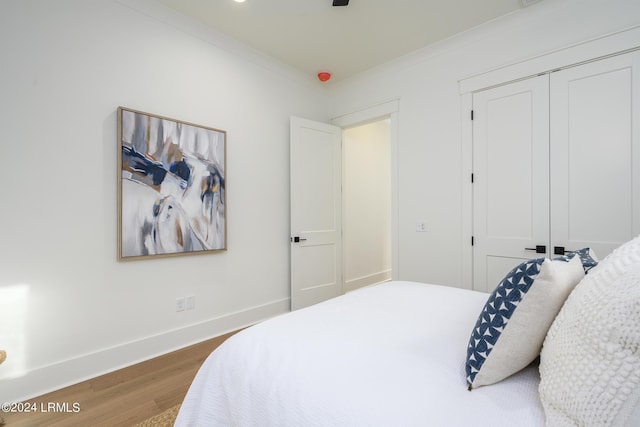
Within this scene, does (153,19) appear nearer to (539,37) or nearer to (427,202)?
(427,202)

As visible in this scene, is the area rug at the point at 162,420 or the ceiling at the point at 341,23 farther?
the ceiling at the point at 341,23

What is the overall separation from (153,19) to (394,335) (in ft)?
9.51

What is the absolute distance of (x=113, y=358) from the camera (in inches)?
87.2

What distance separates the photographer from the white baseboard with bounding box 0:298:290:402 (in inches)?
73.9

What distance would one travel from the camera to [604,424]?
552 mm

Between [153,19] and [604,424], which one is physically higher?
[153,19]

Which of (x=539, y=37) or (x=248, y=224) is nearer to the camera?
(x=539, y=37)

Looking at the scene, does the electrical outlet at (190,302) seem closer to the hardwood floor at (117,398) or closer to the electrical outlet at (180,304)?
the electrical outlet at (180,304)

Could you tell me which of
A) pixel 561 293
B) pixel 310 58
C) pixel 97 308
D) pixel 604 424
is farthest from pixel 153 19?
pixel 604 424

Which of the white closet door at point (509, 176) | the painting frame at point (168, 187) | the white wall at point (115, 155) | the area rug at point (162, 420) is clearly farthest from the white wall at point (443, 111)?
the area rug at point (162, 420)

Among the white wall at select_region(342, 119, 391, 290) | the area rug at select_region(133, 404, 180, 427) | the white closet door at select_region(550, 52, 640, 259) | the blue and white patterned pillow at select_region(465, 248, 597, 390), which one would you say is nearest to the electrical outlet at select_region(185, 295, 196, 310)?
the area rug at select_region(133, 404, 180, 427)

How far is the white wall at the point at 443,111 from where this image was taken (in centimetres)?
240

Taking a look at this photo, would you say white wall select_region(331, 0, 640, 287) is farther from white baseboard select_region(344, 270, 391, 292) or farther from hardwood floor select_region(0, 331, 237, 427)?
hardwood floor select_region(0, 331, 237, 427)

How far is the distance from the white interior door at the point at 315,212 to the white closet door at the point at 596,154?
2191mm
